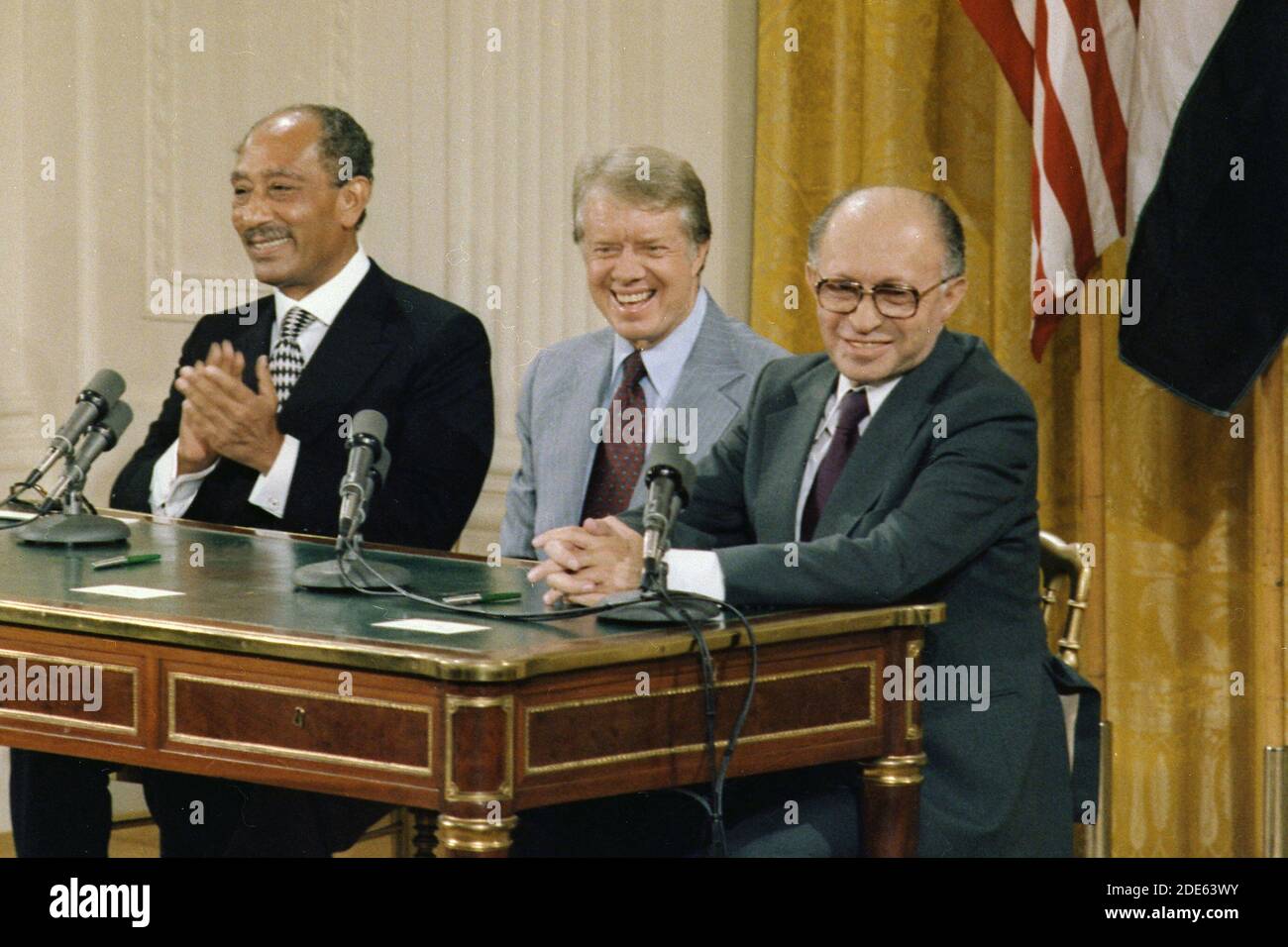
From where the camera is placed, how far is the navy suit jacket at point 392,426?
4.55m

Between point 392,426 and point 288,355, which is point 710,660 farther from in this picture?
point 288,355

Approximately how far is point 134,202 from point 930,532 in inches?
127

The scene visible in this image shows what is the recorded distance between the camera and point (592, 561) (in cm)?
305

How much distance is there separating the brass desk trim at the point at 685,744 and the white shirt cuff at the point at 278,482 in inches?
75.9

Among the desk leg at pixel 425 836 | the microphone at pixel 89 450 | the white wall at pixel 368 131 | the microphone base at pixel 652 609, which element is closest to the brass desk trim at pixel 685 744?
the microphone base at pixel 652 609

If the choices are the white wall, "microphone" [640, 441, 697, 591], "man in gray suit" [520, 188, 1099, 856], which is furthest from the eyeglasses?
the white wall

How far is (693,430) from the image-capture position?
4098mm

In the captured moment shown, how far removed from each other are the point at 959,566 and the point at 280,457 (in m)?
1.91

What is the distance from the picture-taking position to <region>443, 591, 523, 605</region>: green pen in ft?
10.1

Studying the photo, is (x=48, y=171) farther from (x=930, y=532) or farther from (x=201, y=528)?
(x=930, y=532)

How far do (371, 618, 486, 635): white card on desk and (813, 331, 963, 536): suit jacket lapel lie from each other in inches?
28.2

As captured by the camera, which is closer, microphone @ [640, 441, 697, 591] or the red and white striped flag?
microphone @ [640, 441, 697, 591]

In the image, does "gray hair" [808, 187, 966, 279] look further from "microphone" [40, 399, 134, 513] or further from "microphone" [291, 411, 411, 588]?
"microphone" [40, 399, 134, 513]
